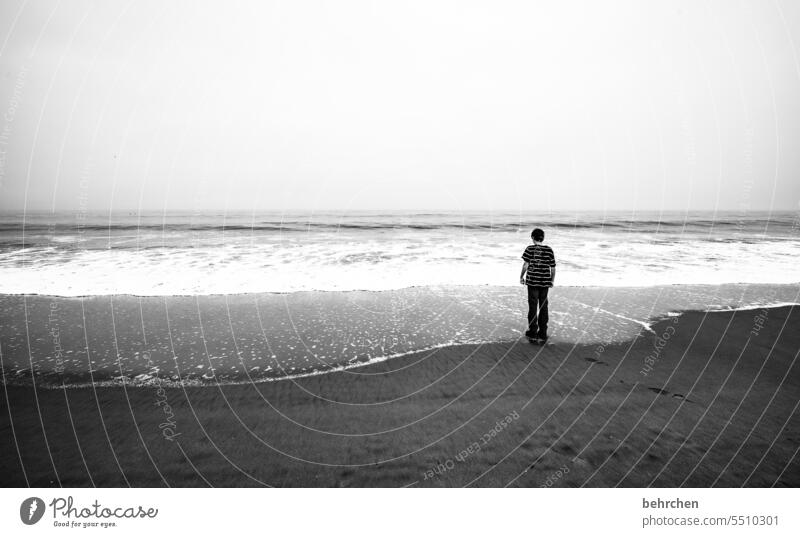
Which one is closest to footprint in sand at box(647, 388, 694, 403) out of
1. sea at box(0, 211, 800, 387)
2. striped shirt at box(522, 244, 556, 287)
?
sea at box(0, 211, 800, 387)

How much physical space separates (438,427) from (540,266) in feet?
15.2

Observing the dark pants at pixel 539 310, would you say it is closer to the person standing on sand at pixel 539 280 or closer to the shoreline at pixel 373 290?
the person standing on sand at pixel 539 280

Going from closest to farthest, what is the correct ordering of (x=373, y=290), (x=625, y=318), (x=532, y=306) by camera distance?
(x=532, y=306) → (x=625, y=318) → (x=373, y=290)

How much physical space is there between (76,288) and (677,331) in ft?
60.3


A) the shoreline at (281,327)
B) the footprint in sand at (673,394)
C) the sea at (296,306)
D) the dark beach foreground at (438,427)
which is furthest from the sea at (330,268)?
the footprint in sand at (673,394)

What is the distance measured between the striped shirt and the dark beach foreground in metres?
1.76

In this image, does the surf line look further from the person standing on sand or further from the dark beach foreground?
the person standing on sand

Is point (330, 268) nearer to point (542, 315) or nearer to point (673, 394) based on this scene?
point (542, 315)

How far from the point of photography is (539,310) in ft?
24.4

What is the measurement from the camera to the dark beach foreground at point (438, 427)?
374 centimetres
